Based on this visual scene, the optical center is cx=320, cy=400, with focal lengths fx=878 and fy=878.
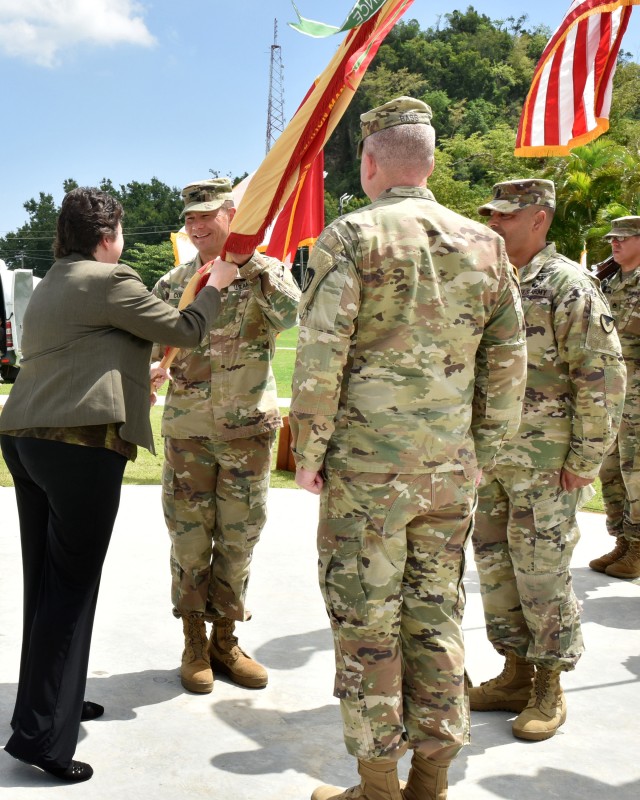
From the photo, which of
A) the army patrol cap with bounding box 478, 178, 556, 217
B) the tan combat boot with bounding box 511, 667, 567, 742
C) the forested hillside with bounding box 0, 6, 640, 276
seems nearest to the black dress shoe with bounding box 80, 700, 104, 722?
the tan combat boot with bounding box 511, 667, 567, 742

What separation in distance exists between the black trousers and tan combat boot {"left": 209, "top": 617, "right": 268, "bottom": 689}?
1.01m

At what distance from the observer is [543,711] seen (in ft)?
11.9

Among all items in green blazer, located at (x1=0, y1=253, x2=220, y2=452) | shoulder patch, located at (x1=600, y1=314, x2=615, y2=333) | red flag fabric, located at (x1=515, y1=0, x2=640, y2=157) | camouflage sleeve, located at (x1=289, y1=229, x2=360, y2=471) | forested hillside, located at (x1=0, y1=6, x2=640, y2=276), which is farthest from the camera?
forested hillside, located at (x1=0, y1=6, x2=640, y2=276)

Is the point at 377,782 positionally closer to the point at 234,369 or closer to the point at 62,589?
the point at 62,589

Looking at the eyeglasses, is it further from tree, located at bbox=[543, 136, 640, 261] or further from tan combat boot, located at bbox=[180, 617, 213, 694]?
tree, located at bbox=[543, 136, 640, 261]

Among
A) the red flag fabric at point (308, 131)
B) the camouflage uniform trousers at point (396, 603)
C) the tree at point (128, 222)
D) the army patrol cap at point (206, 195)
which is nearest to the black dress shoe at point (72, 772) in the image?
the camouflage uniform trousers at point (396, 603)

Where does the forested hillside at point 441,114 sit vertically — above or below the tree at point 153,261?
above

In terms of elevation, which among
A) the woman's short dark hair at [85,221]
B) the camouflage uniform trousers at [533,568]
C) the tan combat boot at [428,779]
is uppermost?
the woman's short dark hair at [85,221]

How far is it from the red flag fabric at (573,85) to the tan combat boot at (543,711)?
3.12 m

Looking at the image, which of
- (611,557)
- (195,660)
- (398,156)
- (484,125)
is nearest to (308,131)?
(398,156)

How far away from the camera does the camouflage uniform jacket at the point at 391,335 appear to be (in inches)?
108

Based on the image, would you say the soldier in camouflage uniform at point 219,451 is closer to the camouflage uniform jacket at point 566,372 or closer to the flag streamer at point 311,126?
the flag streamer at point 311,126

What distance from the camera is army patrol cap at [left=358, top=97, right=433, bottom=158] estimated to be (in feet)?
9.21

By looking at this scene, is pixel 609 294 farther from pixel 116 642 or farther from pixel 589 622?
pixel 116 642
